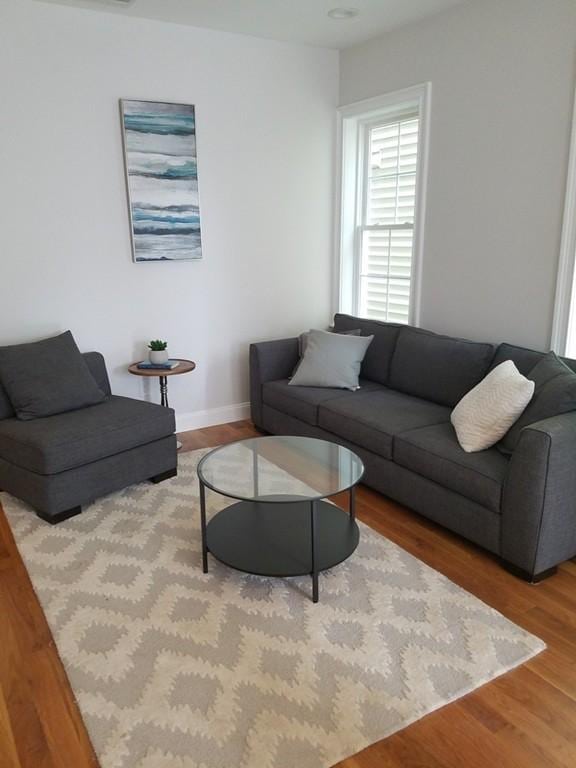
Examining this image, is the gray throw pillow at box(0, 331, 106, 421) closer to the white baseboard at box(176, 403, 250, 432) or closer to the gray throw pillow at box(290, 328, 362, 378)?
the white baseboard at box(176, 403, 250, 432)

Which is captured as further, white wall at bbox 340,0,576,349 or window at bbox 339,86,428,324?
window at bbox 339,86,428,324

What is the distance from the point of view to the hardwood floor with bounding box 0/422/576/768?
1650 mm

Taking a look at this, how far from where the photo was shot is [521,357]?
3.02 metres

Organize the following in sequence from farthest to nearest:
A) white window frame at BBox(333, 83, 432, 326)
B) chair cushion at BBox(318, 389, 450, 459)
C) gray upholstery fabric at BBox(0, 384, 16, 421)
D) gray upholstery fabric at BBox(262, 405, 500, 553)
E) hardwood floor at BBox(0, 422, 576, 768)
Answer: white window frame at BBox(333, 83, 432, 326), gray upholstery fabric at BBox(0, 384, 16, 421), chair cushion at BBox(318, 389, 450, 459), gray upholstery fabric at BBox(262, 405, 500, 553), hardwood floor at BBox(0, 422, 576, 768)

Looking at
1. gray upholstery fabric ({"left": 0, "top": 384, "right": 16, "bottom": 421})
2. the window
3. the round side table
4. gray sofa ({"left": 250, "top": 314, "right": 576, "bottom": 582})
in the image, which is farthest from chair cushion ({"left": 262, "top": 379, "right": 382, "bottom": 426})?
gray upholstery fabric ({"left": 0, "top": 384, "right": 16, "bottom": 421})

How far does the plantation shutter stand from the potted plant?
5.47 ft

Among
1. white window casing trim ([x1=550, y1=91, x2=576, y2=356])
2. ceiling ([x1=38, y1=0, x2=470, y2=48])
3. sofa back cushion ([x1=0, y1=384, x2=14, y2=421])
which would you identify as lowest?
sofa back cushion ([x1=0, y1=384, x2=14, y2=421])

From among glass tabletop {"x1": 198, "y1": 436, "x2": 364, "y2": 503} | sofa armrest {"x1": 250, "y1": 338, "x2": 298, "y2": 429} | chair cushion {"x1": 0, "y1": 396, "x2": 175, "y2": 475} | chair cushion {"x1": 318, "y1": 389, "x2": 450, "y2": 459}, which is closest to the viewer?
glass tabletop {"x1": 198, "y1": 436, "x2": 364, "y2": 503}

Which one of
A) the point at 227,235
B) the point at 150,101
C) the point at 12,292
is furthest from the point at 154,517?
the point at 150,101

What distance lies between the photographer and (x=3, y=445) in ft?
9.99

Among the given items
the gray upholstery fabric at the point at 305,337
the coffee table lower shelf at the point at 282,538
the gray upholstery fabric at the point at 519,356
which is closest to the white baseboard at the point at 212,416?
the gray upholstery fabric at the point at 305,337

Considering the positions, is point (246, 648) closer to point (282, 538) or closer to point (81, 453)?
point (282, 538)

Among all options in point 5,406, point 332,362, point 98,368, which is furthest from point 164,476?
point 332,362

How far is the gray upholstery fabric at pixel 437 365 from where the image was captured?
3.24 meters
